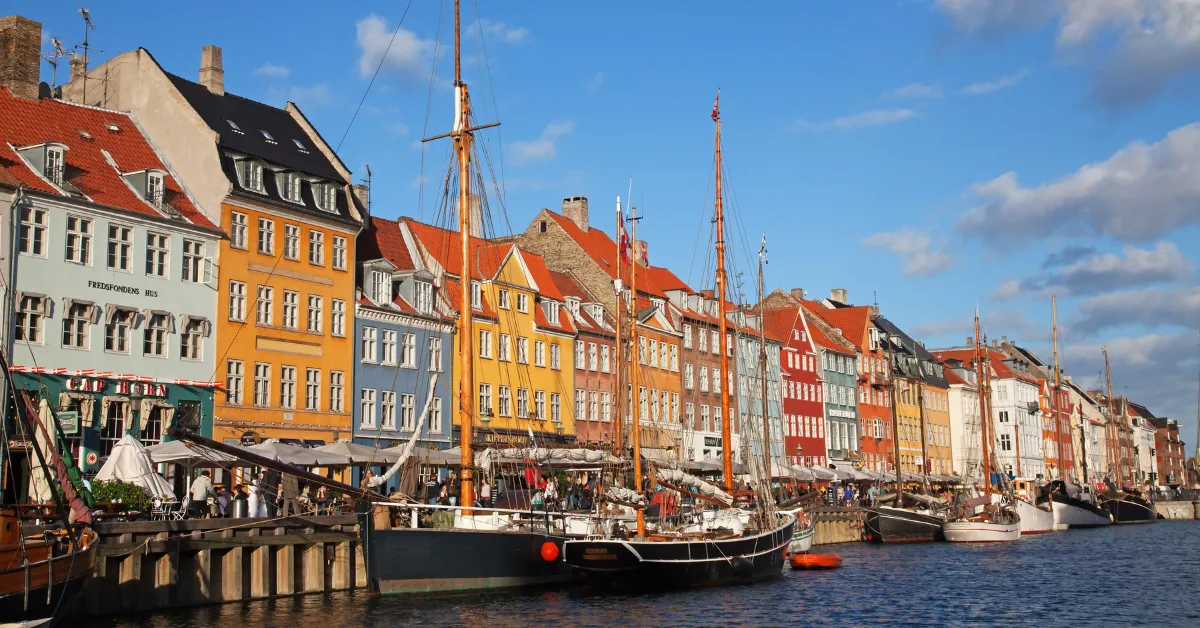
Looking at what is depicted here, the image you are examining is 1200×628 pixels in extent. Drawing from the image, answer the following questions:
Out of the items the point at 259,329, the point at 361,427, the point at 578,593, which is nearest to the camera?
the point at 578,593

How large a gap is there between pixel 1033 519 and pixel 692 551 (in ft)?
170

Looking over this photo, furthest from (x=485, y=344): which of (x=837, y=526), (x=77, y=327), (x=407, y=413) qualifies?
(x=77, y=327)

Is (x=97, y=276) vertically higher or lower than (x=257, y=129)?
lower

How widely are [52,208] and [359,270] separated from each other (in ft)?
53.7

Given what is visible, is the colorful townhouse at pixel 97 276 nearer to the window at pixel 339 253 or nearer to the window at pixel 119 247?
the window at pixel 119 247

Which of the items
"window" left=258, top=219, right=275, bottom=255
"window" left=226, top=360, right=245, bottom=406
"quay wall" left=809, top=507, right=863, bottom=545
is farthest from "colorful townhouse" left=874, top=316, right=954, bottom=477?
"window" left=226, top=360, right=245, bottom=406

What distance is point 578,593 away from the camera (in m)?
39.0

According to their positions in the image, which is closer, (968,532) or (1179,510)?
(968,532)

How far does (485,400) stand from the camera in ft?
210

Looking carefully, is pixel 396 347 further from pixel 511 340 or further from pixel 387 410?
pixel 511 340

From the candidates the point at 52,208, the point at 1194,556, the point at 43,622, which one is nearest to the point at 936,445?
the point at 1194,556

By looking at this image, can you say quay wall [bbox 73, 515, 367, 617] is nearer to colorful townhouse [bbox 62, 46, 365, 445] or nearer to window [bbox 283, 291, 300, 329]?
colorful townhouse [bbox 62, 46, 365, 445]

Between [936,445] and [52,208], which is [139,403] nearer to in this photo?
[52,208]

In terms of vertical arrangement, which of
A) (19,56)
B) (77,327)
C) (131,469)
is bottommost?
(131,469)
